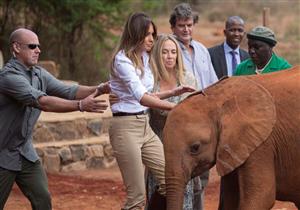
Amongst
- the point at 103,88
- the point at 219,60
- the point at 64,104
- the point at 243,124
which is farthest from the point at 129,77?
the point at 219,60

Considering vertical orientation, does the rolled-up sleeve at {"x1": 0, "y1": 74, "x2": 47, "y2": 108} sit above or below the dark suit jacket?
above

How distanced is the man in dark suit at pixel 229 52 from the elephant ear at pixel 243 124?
2752mm

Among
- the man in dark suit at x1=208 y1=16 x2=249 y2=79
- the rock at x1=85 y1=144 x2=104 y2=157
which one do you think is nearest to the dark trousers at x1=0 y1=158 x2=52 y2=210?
the man in dark suit at x1=208 y1=16 x2=249 y2=79

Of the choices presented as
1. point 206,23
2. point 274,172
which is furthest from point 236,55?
point 206,23

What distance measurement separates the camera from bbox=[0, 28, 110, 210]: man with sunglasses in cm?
710

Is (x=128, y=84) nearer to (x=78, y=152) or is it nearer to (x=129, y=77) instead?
(x=129, y=77)

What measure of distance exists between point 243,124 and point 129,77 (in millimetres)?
1145

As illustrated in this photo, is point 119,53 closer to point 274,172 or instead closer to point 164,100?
point 164,100

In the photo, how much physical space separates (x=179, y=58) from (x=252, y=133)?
163cm

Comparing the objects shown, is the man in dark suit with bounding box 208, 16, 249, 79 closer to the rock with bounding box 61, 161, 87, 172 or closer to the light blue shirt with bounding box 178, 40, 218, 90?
the light blue shirt with bounding box 178, 40, 218, 90

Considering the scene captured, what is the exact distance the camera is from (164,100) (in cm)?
756

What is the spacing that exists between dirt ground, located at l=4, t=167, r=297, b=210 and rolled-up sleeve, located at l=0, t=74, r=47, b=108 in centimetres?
397

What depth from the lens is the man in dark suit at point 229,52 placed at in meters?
9.52

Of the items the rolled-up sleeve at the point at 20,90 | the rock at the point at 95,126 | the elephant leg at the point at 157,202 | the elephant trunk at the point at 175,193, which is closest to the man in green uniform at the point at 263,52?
the elephant leg at the point at 157,202
